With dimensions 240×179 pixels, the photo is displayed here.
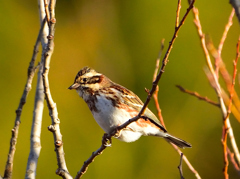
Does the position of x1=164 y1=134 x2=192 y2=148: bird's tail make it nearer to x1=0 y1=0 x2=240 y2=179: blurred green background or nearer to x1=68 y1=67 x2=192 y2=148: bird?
x1=68 y1=67 x2=192 y2=148: bird

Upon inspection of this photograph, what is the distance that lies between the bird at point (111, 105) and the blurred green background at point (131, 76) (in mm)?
2184

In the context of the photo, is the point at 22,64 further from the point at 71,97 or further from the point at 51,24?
the point at 51,24

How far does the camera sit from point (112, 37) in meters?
8.07

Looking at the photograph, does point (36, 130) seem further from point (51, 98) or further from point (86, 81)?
point (86, 81)

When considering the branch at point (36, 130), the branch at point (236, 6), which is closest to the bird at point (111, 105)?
the branch at point (36, 130)

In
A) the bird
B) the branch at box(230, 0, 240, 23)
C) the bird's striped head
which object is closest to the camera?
the branch at box(230, 0, 240, 23)

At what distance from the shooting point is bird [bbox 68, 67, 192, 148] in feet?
14.3

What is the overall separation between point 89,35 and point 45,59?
4.75m

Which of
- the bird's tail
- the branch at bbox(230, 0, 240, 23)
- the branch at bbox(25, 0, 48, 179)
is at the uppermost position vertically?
the branch at bbox(230, 0, 240, 23)

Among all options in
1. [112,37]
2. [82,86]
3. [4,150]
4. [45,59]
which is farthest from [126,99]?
[112,37]

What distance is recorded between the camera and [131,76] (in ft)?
→ 25.0

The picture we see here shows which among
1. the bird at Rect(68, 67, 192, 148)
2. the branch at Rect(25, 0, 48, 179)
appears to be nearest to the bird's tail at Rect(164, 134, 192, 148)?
the bird at Rect(68, 67, 192, 148)

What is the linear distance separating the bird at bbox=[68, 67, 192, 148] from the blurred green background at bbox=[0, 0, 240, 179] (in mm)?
2184

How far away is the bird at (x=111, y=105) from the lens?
4.36 meters
